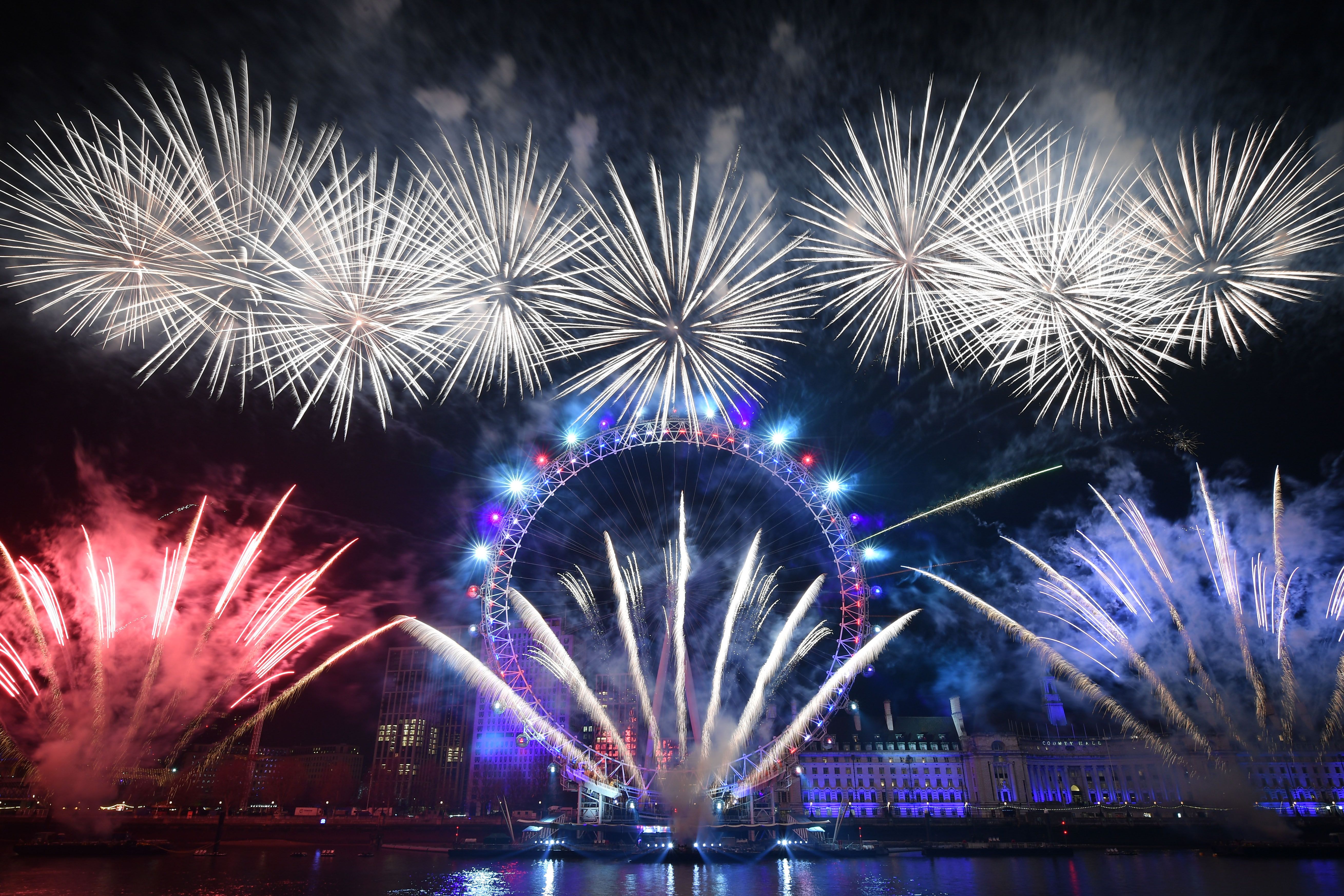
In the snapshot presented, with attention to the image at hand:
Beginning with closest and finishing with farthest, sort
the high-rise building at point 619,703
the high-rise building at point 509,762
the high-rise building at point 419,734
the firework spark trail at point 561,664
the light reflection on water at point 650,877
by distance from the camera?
the light reflection on water at point 650,877
the firework spark trail at point 561,664
the high-rise building at point 619,703
the high-rise building at point 509,762
the high-rise building at point 419,734

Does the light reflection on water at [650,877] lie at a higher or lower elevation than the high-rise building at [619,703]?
lower

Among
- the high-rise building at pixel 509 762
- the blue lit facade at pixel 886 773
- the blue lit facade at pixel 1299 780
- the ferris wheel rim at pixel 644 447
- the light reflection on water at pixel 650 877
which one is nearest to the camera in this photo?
the light reflection on water at pixel 650 877

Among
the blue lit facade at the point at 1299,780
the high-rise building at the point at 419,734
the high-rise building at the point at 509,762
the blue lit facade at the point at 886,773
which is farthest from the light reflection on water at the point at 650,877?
Result: the high-rise building at the point at 419,734

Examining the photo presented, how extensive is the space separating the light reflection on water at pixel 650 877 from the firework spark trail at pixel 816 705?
514cm

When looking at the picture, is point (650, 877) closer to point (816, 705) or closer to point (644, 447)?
point (816, 705)

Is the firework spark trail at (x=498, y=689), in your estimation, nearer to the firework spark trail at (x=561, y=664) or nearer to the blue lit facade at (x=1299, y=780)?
the firework spark trail at (x=561, y=664)

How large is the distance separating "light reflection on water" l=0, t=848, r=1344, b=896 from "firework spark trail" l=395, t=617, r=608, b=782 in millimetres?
6289

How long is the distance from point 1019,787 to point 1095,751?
13.8 metres

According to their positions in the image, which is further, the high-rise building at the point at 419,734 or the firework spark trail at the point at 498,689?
the high-rise building at the point at 419,734

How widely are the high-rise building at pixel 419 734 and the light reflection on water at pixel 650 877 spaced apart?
2689 inches

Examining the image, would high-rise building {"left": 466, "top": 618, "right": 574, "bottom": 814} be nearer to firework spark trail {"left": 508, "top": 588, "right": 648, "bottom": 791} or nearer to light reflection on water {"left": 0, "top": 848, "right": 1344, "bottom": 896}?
light reflection on water {"left": 0, "top": 848, "right": 1344, "bottom": 896}

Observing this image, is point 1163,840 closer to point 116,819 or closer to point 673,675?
point 673,675

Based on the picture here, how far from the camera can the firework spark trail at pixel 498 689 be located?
33.2 meters

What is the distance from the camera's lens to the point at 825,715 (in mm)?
40469
